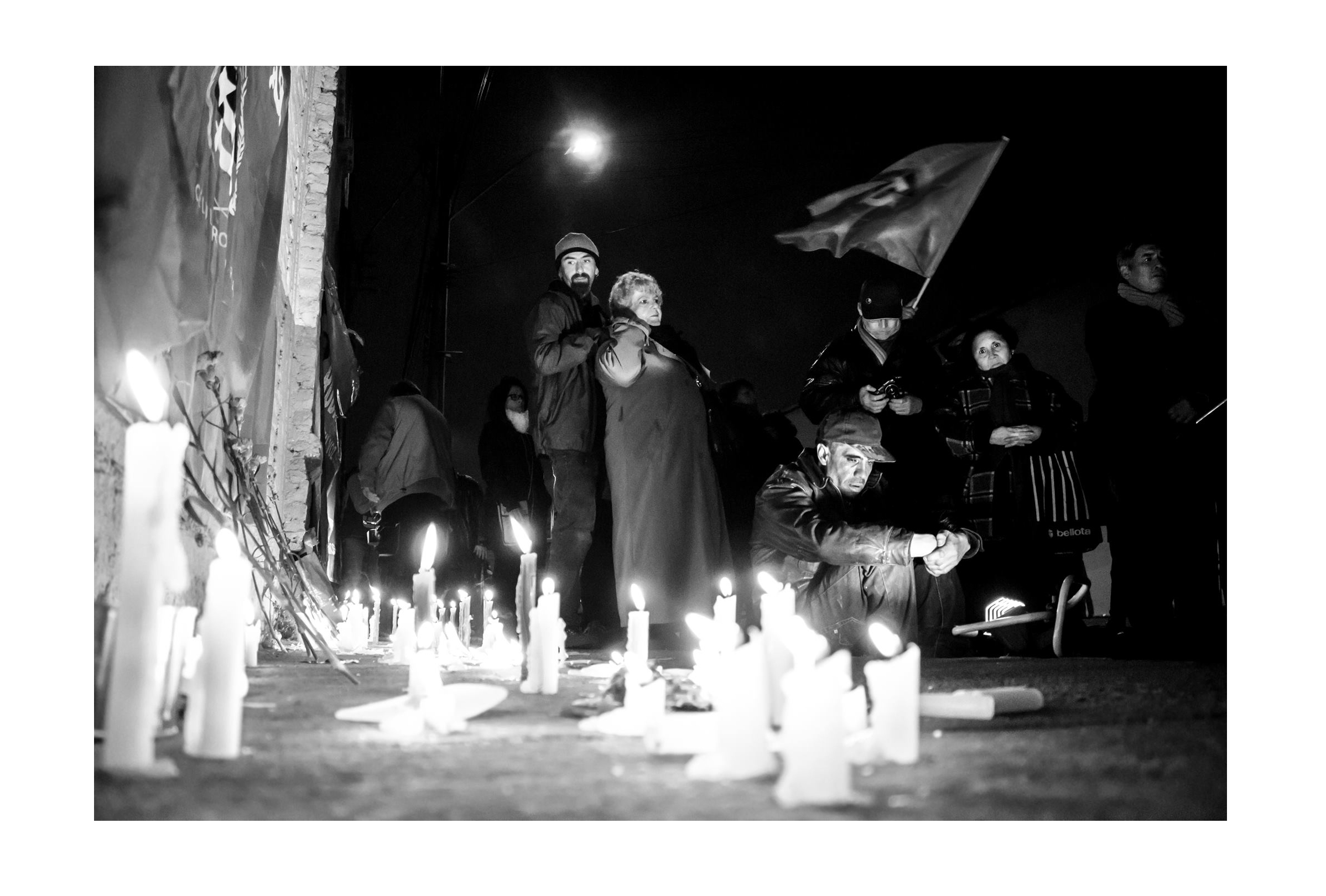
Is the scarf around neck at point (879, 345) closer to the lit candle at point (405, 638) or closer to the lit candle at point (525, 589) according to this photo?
the lit candle at point (405, 638)

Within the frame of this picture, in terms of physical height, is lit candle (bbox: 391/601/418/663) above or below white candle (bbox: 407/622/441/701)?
below

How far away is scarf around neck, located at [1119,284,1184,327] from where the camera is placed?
16.0 feet

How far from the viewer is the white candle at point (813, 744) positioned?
1.65 metres

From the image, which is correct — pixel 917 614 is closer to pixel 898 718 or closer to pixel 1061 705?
pixel 1061 705

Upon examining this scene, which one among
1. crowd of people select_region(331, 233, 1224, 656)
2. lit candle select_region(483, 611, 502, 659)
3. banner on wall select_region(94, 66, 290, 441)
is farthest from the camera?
crowd of people select_region(331, 233, 1224, 656)

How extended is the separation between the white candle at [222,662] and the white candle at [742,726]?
0.77m

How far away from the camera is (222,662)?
6.12ft

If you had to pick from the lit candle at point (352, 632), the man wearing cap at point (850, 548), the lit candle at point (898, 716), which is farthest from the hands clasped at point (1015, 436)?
the lit candle at point (898, 716)

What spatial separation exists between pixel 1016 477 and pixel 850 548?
105cm

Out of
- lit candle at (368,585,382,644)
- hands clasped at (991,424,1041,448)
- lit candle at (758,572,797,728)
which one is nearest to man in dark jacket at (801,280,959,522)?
hands clasped at (991,424,1041,448)

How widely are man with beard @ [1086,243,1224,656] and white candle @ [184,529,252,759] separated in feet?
11.3

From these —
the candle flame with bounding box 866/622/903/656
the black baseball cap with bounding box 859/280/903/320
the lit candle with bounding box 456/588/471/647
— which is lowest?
the lit candle with bounding box 456/588/471/647

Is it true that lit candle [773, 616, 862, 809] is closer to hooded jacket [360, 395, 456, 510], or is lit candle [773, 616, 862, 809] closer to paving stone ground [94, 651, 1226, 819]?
paving stone ground [94, 651, 1226, 819]
